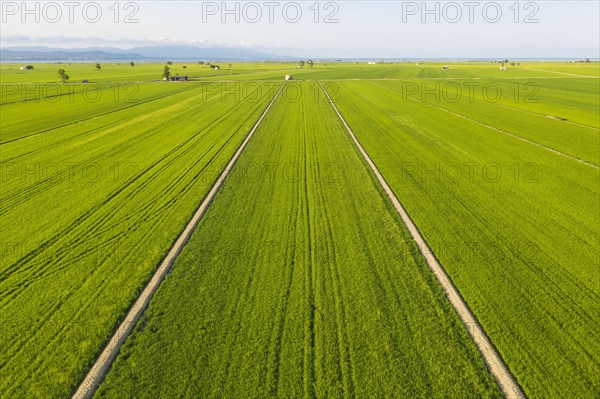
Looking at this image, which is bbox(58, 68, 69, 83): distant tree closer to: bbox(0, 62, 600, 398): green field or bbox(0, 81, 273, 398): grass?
bbox(0, 81, 273, 398): grass

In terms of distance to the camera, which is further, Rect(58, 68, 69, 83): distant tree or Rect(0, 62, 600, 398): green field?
Rect(58, 68, 69, 83): distant tree

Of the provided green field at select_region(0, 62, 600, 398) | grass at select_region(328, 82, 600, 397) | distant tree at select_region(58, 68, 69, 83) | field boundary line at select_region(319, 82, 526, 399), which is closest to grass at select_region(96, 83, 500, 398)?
green field at select_region(0, 62, 600, 398)

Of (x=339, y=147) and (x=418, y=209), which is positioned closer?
(x=418, y=209)

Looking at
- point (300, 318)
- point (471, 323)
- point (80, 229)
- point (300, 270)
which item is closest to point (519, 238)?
point (471, 323)

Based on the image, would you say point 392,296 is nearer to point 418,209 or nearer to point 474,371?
point 474,371

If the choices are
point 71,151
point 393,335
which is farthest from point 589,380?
point 71,151

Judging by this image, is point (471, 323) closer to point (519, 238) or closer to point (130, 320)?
point (519, 238)
